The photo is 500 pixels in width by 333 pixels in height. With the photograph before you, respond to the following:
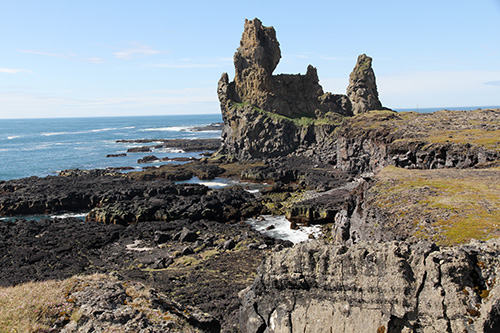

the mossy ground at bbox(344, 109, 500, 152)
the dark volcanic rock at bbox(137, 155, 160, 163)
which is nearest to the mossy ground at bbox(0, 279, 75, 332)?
the mossy ground at bbox(344, 109, 500, 152)

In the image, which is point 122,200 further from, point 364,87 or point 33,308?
point 364,87

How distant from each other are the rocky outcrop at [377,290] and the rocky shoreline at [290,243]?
0.12 feet

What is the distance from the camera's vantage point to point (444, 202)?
21.6 m

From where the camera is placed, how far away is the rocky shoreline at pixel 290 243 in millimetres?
11727

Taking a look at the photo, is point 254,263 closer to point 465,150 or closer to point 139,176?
point 465,150

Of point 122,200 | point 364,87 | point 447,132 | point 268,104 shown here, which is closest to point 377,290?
point 447,132

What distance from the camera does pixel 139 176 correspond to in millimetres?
75312

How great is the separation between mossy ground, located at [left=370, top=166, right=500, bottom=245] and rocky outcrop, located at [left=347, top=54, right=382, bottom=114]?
84306 millimetres

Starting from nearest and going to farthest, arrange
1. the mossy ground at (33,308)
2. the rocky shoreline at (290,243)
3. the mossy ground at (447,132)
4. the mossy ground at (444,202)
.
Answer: the mossy ground at (33,308) → the rocky shoreline at (290,243) → the mossy ground at (444,202) → the mossy ground at (447,132)

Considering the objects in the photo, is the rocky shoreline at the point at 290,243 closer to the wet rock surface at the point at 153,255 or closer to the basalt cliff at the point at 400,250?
the basalt cliff at the point at 400,250

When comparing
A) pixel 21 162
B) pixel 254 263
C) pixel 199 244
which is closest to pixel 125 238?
pixel 199 244

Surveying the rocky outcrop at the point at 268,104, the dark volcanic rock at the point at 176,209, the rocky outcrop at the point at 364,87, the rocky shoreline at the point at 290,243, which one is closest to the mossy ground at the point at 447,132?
the rocky shoreline at the point at 290,243

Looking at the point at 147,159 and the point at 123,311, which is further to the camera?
the point at 147,159

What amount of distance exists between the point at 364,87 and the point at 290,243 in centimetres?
8688
